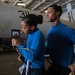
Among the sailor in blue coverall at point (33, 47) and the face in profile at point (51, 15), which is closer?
the sailor in blue coverall at point (33, 47)

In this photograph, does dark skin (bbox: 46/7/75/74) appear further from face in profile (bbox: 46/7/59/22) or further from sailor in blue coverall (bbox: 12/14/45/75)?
sailor in blue coverall (bbox: 12/14/45/75)

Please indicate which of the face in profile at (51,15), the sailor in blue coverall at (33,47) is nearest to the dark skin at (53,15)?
the face in profile at (51,15)

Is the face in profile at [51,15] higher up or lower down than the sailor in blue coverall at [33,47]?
higher up

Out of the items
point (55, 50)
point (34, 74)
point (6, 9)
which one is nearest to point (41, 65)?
point (34, 74)

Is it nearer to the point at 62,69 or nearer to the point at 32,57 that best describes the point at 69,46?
the point at 62,69

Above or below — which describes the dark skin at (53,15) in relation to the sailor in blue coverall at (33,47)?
above

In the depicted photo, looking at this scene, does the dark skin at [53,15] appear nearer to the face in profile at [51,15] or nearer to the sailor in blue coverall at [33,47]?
the face in profile at [51,15]

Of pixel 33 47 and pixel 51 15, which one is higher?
pixel 51 15

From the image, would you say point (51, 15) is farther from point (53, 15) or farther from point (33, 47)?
point (33, 47)

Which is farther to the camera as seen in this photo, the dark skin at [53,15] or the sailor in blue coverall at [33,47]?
the dark skin at [53,15]

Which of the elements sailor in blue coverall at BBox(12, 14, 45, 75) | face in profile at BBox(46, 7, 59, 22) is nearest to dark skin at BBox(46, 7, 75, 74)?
face in profile at BBox(46, 7, 59, 22)

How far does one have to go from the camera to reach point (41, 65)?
5.80 feet

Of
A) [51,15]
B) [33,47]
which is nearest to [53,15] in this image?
[51,15]

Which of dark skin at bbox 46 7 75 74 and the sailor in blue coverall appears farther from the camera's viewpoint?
dark skin at bbox 46 7 75 74
